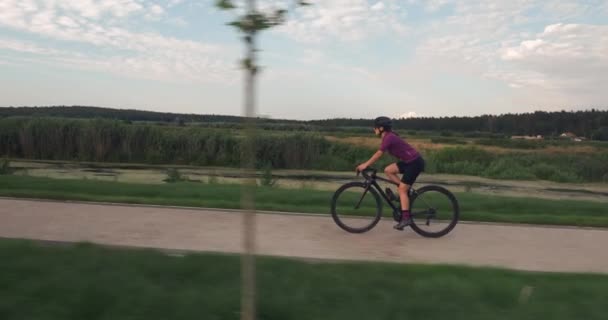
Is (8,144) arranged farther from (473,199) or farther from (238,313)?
(238,313)

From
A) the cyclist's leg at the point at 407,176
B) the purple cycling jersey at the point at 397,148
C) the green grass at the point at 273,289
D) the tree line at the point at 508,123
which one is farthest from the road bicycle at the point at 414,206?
the tree line at the point at 508,123

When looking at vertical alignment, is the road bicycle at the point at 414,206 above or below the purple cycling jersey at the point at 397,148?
below

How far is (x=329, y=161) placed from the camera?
26438mm

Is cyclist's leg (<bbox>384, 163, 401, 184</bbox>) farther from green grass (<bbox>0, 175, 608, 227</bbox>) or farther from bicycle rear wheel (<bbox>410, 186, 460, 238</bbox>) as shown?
green grass (<bbox>0, 175, 608, 227</bbox>)

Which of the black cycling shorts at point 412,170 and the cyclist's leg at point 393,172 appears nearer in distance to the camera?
the black cycling shorts at point 412,170

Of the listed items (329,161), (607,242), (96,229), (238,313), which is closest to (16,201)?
(96,229)

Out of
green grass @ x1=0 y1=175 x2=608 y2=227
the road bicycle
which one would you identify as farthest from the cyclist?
green grass @ x1=0 y1=175 x2=608 y2=227

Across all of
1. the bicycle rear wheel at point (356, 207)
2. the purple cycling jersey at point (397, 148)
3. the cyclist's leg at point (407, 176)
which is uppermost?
the purple cycling jersey at point (397, 148)

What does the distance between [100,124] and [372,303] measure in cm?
2465

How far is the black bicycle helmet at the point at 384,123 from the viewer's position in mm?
7949

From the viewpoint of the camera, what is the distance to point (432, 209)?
26.7ft

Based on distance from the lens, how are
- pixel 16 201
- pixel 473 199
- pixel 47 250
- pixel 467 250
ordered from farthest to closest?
pixel 473 199 → pixel 16 201 → pixel 467 250 → pixel 47 250

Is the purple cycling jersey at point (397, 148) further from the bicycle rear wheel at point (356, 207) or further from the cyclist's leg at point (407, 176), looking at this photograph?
the bicycle rear wheel at point (356, 207)

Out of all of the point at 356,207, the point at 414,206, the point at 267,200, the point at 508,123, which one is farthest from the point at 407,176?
the point at 508,123
